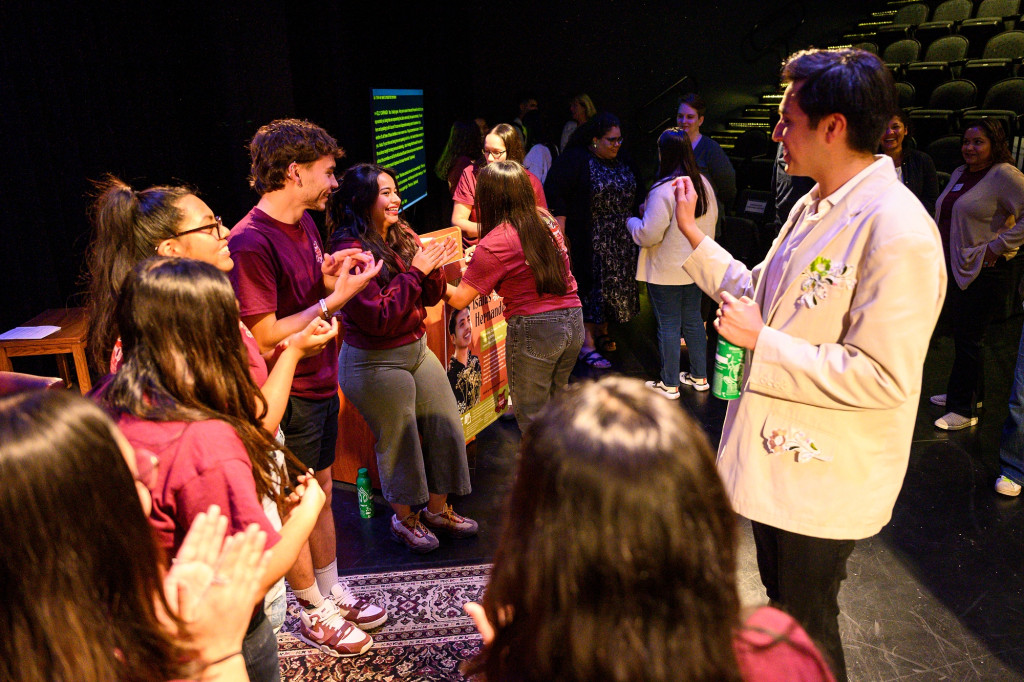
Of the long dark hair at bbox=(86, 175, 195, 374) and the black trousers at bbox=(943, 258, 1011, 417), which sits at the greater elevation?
the long dark hair at bbox=(86, 175, 195, 374)

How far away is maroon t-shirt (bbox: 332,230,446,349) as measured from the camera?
256 centimetres

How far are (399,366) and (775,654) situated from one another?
2.10 meters

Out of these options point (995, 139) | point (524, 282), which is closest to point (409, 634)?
point (524, 282)

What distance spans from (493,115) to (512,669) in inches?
405

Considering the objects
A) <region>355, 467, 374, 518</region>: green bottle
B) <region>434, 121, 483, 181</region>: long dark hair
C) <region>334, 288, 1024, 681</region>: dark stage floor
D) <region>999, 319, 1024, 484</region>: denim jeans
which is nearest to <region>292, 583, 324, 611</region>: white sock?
<region>334, 288, 1024, 681</region>: dark stage floor

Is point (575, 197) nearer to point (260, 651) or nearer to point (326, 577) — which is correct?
point (326, 577)

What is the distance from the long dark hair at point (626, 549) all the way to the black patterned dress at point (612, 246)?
407 centimetres

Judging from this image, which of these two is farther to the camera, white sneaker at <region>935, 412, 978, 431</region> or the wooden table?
white sneaker at <region>935, 412, 978, 431</region>

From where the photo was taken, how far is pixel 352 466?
3510 millimetres

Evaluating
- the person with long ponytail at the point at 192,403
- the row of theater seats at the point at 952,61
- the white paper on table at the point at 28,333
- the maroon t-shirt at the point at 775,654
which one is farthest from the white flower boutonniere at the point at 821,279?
the row of theater seats at the point at 952,61

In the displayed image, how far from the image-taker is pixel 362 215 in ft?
8.63

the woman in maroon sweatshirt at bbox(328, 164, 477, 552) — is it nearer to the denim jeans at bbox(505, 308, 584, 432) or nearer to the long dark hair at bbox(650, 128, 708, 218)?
the denim jeans at bbox(505, 308, 584, 432)

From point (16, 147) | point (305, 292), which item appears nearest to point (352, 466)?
point (305, 292)

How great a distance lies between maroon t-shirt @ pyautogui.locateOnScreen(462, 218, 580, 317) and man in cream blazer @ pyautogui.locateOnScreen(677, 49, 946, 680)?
4.21 ft
